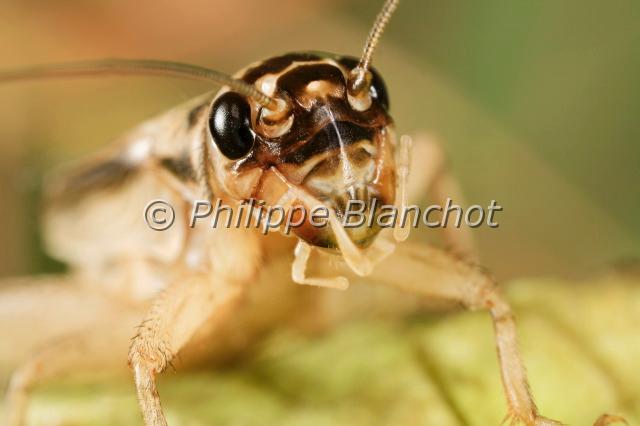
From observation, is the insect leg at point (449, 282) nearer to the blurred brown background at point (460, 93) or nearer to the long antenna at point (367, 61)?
the long antenna at point (367, 61)

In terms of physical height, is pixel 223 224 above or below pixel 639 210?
below

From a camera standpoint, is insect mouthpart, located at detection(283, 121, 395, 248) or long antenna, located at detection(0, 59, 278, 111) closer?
long antenna, located at detection(0, 59, 278, 111)

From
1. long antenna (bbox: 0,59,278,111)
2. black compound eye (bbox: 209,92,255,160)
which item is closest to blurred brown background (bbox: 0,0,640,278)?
black compound eye (bbox: 209,92,255,160)

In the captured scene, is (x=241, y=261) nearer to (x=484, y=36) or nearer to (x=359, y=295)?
(x=359, y=295)

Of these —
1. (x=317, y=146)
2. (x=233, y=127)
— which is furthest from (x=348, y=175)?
(x=233, y=127)

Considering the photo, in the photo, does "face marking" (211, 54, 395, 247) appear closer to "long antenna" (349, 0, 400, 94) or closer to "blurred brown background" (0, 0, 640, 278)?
"long antenna" (349, 0, 400, 94)

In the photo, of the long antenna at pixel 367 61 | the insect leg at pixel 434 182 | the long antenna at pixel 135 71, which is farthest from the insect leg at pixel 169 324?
the insect leg at pixel 434 182

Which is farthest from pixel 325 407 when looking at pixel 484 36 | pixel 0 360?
pixel 484 36
